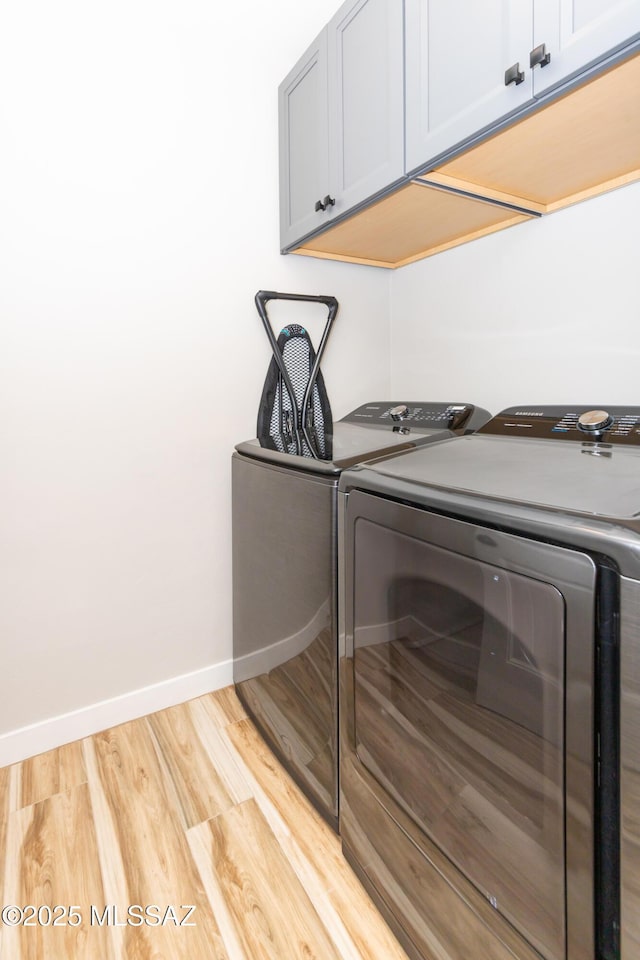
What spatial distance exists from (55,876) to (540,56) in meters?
2.08

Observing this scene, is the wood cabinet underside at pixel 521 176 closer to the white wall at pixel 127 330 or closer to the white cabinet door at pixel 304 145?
the white cabinet door at pixel 304 145

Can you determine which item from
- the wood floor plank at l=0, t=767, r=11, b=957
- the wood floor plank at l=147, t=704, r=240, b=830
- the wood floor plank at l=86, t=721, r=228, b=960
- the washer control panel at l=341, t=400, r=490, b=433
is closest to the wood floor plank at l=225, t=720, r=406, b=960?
the wood floor plank at l=147, t=704, r=240, b=830

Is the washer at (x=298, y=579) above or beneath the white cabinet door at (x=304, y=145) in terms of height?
beneath

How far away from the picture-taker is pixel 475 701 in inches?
32.5

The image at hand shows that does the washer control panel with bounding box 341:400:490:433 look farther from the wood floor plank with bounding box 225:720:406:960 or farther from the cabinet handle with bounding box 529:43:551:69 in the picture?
the wood floor plank with bounding box 225:720:406:960

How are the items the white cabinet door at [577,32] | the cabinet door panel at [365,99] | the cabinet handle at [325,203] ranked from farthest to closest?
the cabinet handle at [325,203], the cabinet door panel at [365,99], the white cabinet door at [577,32]

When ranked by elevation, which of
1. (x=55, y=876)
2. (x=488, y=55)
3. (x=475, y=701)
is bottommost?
(x=55, y=876)

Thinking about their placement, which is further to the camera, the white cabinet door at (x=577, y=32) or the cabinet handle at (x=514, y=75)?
the cabinet handle at (x=514, y=75)

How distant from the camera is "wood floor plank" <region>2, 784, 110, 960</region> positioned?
41.2 inches

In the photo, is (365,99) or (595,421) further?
(365,99)

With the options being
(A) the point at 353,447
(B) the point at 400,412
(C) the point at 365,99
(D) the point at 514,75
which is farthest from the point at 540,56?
(B) the point at 400,412

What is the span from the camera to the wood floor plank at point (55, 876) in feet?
3.43

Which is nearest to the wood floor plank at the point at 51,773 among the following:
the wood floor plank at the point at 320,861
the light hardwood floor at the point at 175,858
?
the light hardwood floor at the point at 175,858

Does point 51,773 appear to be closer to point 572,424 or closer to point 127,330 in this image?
point 127,330
